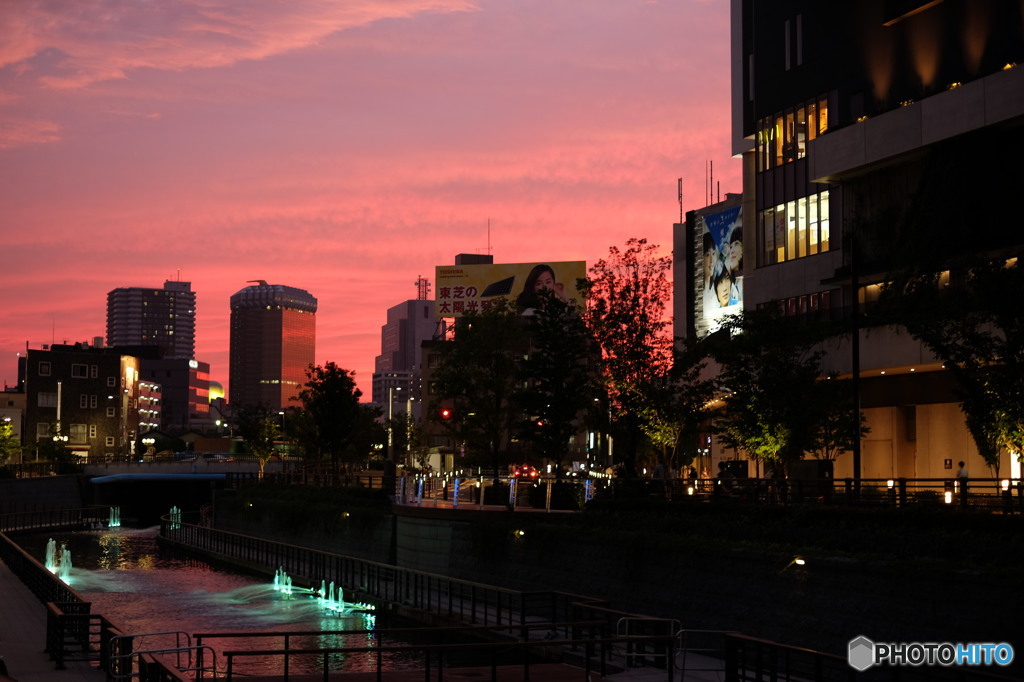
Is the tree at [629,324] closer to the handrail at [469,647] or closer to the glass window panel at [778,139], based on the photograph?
the glass window panel at [778,139]

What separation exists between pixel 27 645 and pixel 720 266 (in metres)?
84.0

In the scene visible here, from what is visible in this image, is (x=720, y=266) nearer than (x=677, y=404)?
No

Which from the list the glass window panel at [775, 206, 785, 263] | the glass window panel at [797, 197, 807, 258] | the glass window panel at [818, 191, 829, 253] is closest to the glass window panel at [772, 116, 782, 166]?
the glass window panel at [775, 206, 785, 263]

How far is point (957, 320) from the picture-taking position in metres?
39.7

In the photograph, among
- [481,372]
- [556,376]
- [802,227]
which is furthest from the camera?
[481,372]

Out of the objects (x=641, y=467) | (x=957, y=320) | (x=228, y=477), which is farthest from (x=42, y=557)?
(x=641, y=467)

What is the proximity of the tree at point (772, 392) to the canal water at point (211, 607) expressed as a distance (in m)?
17.9

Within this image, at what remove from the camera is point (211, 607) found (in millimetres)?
43875

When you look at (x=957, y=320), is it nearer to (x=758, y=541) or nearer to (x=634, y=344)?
(x=758, y=541)

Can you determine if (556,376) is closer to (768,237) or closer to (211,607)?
(768,237)

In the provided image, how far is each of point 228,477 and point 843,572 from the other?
6553cm

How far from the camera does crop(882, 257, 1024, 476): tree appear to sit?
35.4 m

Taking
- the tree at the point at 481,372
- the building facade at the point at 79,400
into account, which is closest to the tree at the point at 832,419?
the tree at the point at 481,372

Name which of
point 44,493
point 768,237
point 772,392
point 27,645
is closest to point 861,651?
point 27,645
